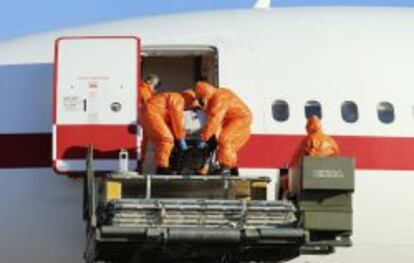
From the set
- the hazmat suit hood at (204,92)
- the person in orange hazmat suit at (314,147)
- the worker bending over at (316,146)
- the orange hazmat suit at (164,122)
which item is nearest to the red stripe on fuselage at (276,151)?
the person in orange hazmat suit at (314,147)

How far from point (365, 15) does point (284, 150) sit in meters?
2.70

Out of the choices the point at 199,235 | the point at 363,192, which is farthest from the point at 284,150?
the point at 199,235

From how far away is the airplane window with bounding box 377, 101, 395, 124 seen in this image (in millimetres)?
12062

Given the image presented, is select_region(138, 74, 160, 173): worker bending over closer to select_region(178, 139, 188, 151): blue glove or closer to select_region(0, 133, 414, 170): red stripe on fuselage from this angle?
select_region(178, 139, 188, 151): blue glove

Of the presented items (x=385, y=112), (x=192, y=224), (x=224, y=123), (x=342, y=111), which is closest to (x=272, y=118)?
(x=342, y=111)

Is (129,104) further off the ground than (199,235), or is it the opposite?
(129,104)

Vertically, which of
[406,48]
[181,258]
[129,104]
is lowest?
[181,258]

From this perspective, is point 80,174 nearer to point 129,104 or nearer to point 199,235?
point 129,104

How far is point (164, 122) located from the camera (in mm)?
10430

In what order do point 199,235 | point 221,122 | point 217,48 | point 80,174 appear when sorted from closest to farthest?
point 199,235
point 221,122
point 80,174
point 217,48

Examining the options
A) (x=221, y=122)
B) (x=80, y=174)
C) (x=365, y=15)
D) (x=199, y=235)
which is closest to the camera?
(x=199, y=235)

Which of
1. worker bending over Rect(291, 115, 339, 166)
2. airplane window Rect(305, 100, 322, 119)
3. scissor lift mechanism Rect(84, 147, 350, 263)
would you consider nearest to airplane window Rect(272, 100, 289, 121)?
airplane window Rect(305, 100, 322, 119)

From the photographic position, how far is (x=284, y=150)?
11781 millimetres

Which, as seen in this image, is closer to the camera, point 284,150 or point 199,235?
point 199,235
